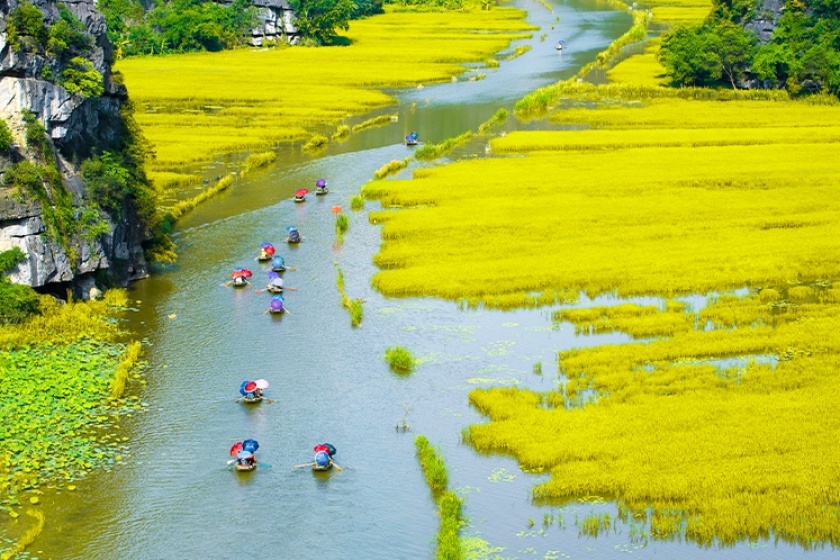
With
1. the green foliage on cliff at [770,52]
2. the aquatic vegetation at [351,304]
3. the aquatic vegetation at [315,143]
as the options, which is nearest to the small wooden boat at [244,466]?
the aquatic vegetation at [351,304]

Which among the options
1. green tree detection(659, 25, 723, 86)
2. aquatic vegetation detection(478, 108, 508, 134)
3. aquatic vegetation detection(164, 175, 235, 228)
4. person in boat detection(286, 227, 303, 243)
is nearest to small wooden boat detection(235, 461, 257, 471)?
person in boat detection(286, 227, 303, 243)

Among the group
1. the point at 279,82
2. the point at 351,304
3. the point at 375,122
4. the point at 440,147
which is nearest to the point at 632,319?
the point at 351,304

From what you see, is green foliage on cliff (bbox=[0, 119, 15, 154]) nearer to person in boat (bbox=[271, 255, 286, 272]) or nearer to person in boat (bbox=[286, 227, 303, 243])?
person in boat (bbox=[271, 255, 286, 272])

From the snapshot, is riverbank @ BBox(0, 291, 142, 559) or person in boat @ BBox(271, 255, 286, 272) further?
person in boat @ BBox(271, 255, 286, 272)

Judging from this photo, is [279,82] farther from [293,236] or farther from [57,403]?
[57,403]

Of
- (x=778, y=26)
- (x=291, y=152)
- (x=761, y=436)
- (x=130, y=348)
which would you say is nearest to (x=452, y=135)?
(x=291, y=152)

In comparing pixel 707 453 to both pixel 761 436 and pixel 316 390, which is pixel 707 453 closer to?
pixel 761 436

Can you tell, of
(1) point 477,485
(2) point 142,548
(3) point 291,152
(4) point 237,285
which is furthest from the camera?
(3) point 291,152
